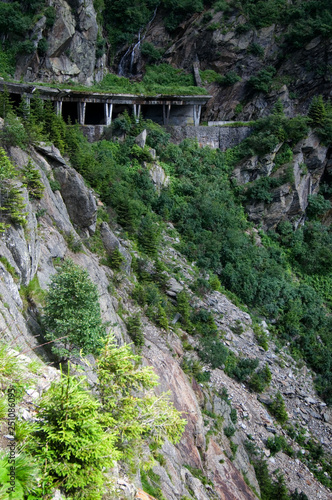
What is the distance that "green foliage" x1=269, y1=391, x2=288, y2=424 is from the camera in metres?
16.8

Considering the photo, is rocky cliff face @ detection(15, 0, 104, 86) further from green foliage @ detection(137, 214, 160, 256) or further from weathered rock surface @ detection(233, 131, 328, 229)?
green foliage @ detection(137, 214, 160, 256)

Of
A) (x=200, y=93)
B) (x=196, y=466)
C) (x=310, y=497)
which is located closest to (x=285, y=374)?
(x=310, y=497)

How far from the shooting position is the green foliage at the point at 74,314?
9.54 meters

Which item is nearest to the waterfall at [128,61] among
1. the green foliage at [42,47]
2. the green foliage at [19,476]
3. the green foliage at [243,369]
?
the green foliage at [42,47]

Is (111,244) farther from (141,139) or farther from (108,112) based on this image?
(108,112)

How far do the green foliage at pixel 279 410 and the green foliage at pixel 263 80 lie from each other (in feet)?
84.5

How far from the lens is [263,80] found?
32.0 m

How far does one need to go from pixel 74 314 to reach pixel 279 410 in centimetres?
1194

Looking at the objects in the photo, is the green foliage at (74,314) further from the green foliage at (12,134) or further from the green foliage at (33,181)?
the green foliage at (12,134)

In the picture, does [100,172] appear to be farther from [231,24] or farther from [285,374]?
[231,24]

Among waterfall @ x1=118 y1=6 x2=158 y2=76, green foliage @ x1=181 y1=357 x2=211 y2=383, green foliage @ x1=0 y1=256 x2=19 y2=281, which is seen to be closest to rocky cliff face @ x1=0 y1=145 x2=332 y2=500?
green foliage @ x1=0 y1=256 x2=19 y2=281

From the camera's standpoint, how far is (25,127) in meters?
15.9

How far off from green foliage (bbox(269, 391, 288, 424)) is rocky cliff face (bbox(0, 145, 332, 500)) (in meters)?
0.34

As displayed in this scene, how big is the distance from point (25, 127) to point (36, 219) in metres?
5.18
